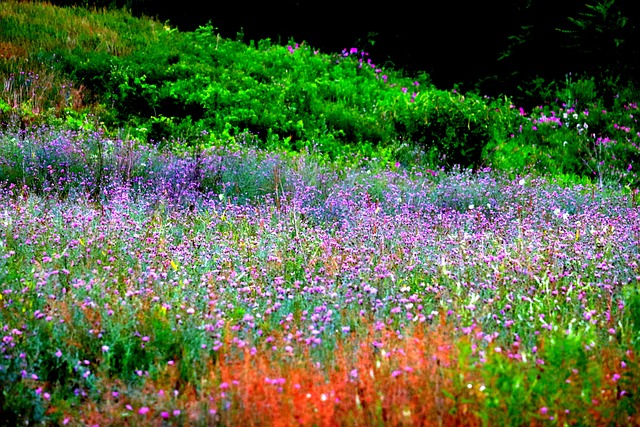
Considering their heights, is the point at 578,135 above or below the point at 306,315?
above

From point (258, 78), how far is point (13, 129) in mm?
4883

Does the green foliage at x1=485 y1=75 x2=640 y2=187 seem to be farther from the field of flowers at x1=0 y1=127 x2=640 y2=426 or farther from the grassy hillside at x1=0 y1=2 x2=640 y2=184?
the field of flowers at x1=0 y1=127 x2=640 y2=426

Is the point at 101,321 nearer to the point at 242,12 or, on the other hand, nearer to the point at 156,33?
the point at 156,33

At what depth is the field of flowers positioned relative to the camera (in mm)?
2609

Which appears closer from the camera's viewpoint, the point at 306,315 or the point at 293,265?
the point at 306,315

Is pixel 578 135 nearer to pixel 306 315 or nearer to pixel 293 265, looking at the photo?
pixel 293 265

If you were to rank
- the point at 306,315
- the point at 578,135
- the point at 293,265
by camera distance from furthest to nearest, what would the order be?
the point at 578,135, the point at 293,265, the point at 306,315

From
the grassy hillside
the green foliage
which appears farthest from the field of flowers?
the green foliage

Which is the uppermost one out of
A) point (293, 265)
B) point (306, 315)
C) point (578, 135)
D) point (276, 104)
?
point (578, 135)

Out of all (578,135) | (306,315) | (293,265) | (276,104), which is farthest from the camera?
(578,135)

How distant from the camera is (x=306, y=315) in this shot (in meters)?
3.64

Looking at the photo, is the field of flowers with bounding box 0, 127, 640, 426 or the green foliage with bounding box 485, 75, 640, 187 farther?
the green foliage with bounding box 485, 75, 640, 187

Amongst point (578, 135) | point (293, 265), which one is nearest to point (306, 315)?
point (293, 265)

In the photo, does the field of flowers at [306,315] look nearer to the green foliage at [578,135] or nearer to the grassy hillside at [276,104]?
the grassy hillside at [276,104]
